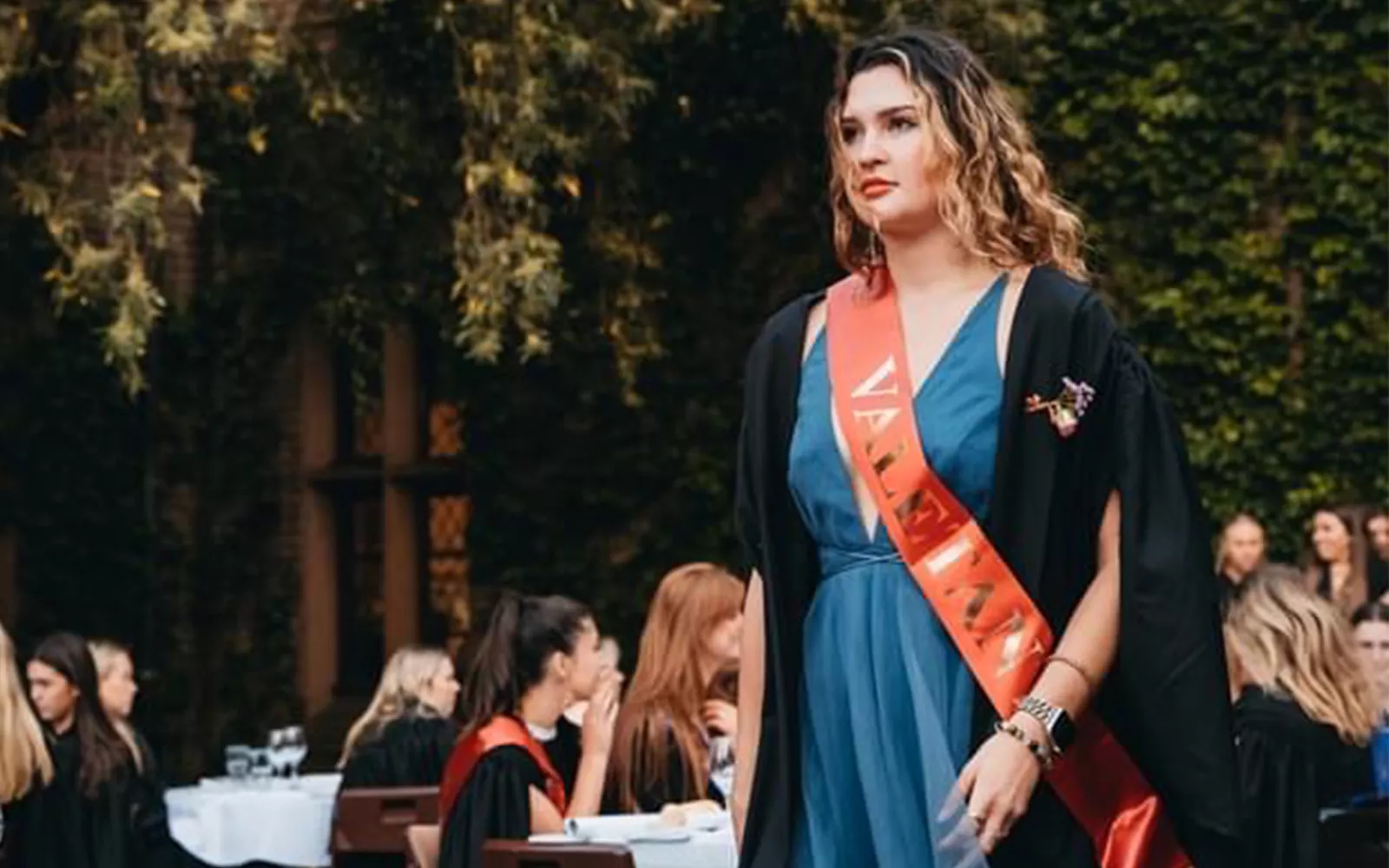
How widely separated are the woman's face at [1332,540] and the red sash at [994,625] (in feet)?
31.1

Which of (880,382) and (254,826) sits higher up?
(880,382)

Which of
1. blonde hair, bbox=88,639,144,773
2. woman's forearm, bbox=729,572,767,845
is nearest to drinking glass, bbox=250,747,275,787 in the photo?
blonde hair, bbox=88,639,144,773

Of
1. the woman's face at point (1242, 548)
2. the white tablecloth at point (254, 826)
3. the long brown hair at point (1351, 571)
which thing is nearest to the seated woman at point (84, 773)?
the white tablecloth at point (254, 826)

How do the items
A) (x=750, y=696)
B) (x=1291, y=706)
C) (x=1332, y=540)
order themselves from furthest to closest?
1. (x=1332, y=540)
2. (x=1291, y=706)
3. (x=750, y=696)

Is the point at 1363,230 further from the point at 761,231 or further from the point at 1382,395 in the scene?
the point at 761,231

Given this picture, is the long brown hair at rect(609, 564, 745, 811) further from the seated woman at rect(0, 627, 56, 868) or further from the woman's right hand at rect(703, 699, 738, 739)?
the seated woman at rect(0, 627, 56, 868)

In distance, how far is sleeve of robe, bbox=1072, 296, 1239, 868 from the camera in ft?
12.7

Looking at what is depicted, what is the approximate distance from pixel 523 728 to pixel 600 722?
625 mm

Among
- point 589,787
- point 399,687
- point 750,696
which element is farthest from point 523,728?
point 750,696

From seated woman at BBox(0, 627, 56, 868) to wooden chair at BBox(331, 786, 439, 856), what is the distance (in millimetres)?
1158

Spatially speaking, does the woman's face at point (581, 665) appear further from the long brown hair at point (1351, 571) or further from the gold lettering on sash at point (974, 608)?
the gold lettering on sash at point (974, 608)

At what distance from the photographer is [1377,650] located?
1016 cm

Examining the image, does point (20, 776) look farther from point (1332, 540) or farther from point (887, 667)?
point (887, 667)

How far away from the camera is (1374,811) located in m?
9.21
